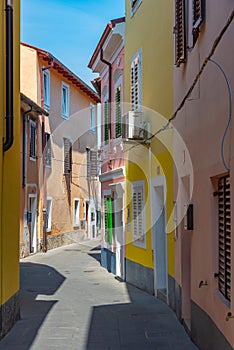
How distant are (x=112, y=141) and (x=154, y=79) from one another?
15.8 feet

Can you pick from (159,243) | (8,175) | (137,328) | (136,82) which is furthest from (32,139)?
(137,328)

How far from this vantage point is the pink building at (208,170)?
18.0 feet

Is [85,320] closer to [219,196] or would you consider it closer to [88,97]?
[219,196]

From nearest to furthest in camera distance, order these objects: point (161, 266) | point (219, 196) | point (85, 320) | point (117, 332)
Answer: point (219, 196) < point (117, 332) < point (85, 320) < point (161, 266)

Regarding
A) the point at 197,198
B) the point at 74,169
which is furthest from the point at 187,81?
the point at 74,169

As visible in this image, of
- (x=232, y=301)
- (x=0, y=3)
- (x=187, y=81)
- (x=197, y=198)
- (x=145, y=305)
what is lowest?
(x=145, y=305)

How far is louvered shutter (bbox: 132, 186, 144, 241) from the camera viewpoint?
518 inches

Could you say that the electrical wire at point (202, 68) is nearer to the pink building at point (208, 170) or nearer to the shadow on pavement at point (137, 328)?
the pink building at point (208, 170)

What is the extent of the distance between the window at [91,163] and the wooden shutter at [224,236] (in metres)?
24.1

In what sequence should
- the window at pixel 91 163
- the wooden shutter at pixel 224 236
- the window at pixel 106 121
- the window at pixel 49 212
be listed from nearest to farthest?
the wooden shutter at pixel 224 236 < the window at pixel 106 121 < the window at pixel 49 212 < the window at pixel 91 163

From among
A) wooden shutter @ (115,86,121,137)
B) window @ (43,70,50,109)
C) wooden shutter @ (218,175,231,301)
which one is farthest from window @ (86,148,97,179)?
wooden shutter @ (218,175,231,301)

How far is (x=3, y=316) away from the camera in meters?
7.87

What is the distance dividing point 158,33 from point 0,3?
4.37m

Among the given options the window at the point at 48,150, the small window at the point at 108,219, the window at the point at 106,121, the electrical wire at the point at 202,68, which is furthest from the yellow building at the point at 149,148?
the window at the point at 48,150
